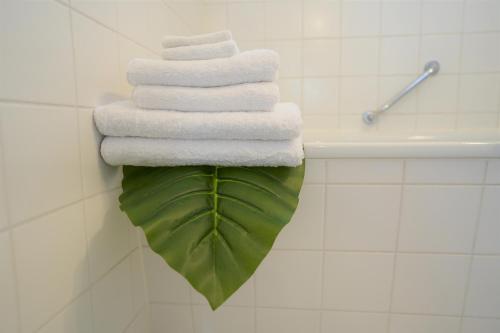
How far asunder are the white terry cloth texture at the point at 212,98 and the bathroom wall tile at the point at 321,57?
3.34 feet

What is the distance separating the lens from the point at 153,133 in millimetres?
427

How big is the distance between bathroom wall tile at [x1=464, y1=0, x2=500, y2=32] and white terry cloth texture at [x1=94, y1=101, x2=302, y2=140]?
1.43 meters

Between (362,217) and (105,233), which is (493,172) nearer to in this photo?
(362,217)

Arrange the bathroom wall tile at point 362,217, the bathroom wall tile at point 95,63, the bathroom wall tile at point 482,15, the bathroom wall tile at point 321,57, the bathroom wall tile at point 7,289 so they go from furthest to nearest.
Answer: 1. the bathroom wall tile at point 321,57
2. the bathroom wall tile at point 482,15
3. the bathroom wall tile at point 362,217
4. the bathroom wall tile at point 95,63
5. the bathroom wall tile at point 7,289

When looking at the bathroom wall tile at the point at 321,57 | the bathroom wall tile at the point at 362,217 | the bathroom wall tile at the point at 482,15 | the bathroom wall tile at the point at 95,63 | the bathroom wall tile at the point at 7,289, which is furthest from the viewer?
the bathroom wall tile at the point at 321,57

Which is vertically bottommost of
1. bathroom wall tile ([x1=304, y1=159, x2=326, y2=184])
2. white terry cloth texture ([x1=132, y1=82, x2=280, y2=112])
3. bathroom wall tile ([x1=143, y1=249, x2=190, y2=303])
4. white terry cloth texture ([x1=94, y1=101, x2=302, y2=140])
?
bathroom wall tile ([x1=143, y1=249, x2=190, y2=303])

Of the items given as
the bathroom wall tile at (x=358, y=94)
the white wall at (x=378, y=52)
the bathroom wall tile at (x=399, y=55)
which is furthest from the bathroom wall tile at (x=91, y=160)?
the bathroom wall tile at (x=399, y=55)

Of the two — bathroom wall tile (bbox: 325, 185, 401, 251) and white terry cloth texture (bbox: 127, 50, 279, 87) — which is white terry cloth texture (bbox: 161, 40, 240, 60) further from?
bathroom wall tile (bbox: 325, 185, 401, 251)

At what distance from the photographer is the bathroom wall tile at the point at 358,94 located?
4.30 ft

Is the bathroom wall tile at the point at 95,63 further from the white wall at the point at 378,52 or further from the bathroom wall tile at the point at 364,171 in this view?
the white wall at the point at 378,52

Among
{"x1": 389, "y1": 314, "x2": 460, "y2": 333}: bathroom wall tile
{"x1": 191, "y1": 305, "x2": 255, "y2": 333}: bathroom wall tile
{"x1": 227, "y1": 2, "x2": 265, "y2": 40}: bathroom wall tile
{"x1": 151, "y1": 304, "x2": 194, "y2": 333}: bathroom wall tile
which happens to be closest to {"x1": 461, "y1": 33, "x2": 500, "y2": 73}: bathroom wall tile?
{"x1": 227, "y1": 2, "x2": 265, "y2": 40}: bathroom wall tile

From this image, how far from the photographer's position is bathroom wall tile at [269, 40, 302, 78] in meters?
1.33

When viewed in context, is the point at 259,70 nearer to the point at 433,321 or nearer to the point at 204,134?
the point at 204,134

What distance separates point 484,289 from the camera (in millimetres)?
525
